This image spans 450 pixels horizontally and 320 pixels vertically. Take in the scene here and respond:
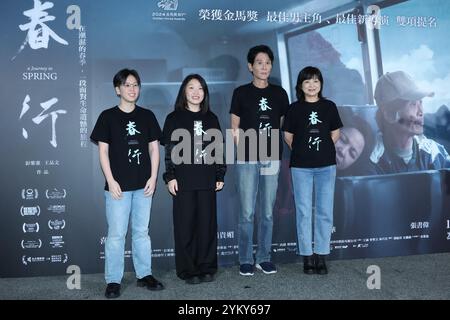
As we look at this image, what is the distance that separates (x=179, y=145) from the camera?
2738 millimetres

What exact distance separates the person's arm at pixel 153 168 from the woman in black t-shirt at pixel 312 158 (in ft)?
2.88

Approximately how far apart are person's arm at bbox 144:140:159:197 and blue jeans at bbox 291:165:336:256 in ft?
3.00

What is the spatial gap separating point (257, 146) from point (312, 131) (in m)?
0.37

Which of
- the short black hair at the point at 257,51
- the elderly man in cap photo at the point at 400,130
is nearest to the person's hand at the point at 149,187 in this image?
the short black hair at the point at 257,51

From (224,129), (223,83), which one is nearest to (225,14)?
(223,83)

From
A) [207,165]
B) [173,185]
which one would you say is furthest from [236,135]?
[173,185]

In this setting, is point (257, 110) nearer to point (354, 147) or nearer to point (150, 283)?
point (354, 147)

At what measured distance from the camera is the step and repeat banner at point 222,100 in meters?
3.00

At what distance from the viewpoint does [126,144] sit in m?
2.61

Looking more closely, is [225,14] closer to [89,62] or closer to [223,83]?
[223,83]

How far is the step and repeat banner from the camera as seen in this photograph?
3002mm

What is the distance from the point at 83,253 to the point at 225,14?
6.47ft

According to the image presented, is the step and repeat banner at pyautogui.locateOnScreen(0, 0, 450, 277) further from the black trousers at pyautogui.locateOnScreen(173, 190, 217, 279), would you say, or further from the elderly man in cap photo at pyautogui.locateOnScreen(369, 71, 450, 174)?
the black trousers at pyautogui.locateOnScreen(173, 190, 217, 279)
